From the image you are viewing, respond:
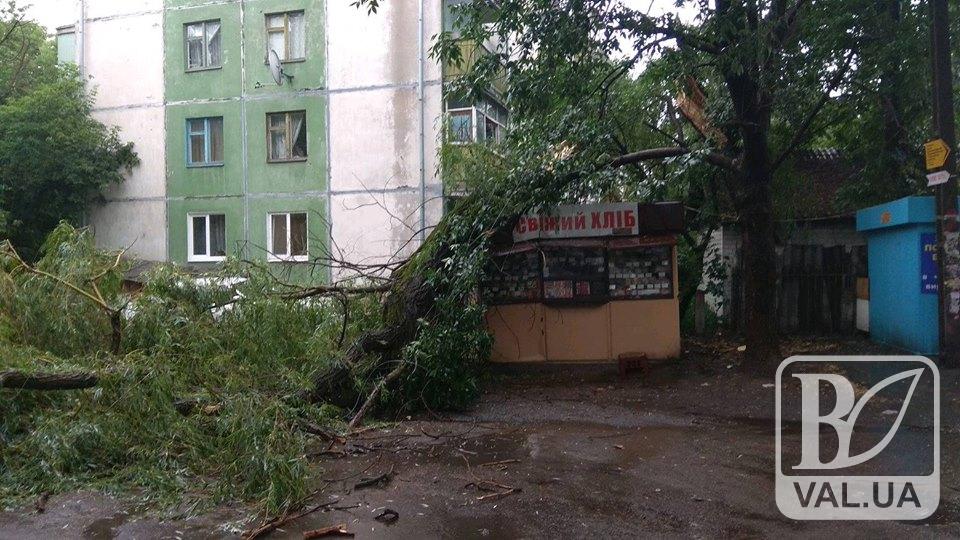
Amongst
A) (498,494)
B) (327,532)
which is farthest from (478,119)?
(327,532)

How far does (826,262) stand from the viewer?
13414mm

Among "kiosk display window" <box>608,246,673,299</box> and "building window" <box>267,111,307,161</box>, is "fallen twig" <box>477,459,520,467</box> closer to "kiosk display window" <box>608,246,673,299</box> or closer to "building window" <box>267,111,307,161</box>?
"kiosk display window" <box>608,246,673,299</box>

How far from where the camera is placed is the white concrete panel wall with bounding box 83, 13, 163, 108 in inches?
817

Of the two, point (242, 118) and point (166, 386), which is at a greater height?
point (242, 118)

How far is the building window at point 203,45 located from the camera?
20.4m

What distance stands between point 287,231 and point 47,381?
13444 millimetres

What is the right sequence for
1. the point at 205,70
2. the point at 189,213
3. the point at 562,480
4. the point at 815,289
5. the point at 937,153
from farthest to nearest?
the point at 189,213 < the point at 205,70 < the point at 815,289 < the point at 937,153 < the point at 562,480

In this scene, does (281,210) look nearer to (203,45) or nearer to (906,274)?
(203,45)

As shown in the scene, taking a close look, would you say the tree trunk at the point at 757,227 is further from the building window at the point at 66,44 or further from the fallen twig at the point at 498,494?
the building window at the point at 66,44

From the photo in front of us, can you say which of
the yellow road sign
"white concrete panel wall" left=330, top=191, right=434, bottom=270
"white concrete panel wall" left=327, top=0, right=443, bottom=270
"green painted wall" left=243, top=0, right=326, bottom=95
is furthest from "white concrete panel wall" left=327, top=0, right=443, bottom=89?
the yellow road sign

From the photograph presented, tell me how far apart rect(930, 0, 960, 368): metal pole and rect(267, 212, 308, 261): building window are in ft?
46.8

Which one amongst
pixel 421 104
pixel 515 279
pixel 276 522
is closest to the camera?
pixel 276 522

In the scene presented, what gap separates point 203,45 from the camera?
67.3 ft

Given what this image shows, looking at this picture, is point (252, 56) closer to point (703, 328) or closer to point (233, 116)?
point (233, 116)
